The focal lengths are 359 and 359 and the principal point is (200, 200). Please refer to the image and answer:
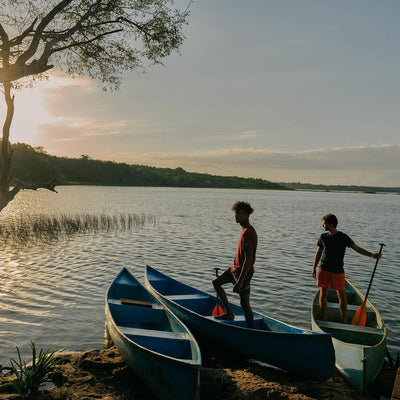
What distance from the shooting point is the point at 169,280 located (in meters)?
10.6

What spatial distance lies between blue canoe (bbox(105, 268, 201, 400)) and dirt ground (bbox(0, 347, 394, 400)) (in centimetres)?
32

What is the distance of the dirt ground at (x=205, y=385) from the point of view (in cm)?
548

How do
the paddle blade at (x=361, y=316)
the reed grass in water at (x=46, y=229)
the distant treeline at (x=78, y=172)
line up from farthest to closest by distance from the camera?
the distant treeline at (x=78, y=172) → the reed grass in water at (x=46, y=229) → the paddle blade at (x=361, y=316)

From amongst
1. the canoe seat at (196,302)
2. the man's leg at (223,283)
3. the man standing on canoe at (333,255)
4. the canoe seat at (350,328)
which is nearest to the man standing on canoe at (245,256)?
the man's leg at (223,283)

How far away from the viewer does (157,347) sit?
6234 millimetres

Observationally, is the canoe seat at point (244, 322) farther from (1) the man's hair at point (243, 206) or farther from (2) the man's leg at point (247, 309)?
(1) the man's hair at point (243, 206)

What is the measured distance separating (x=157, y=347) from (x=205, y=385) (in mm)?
1019

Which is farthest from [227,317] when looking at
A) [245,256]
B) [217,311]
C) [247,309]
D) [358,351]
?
[358,351]

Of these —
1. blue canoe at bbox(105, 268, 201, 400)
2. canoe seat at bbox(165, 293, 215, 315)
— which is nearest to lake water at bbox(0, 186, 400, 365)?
blue canoe at bbox(105, 268, 201, 400)

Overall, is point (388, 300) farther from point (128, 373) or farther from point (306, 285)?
point (128, 373)

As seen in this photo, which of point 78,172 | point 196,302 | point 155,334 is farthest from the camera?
point 78,172

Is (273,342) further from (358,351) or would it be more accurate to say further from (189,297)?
(189,297)

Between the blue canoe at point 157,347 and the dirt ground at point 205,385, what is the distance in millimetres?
318

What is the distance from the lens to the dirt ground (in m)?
5.48
